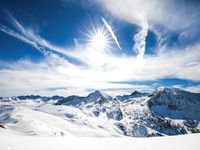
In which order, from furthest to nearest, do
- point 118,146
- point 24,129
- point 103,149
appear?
point 24,129 < point 118,146 < point 103,149

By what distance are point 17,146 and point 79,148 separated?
3.64 meters

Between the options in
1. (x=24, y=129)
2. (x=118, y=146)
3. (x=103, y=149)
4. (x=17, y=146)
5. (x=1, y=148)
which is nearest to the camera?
(x=1, y=148)

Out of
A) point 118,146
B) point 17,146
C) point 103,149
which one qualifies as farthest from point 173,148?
point 17,146

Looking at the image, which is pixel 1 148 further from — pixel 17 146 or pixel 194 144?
pixel 194 144

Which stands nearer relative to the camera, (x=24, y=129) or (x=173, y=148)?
(x=173, y=148)

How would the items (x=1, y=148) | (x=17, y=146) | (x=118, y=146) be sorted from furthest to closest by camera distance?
(x=118, y=146), (x=17, y=146), (x=1, y=148)

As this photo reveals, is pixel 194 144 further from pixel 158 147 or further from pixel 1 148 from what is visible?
pixel 1 148

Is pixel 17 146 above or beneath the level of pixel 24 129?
above

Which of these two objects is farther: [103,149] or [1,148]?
[103,149]

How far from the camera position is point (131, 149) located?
11766mm

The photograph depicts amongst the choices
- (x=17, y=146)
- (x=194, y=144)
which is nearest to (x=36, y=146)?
(x=17, y=146)

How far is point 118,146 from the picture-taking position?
12555 millimetres

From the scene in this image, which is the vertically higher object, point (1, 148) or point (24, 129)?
point (1, 148)

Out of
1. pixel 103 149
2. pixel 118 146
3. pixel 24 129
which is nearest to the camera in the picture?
pixel 103 149
